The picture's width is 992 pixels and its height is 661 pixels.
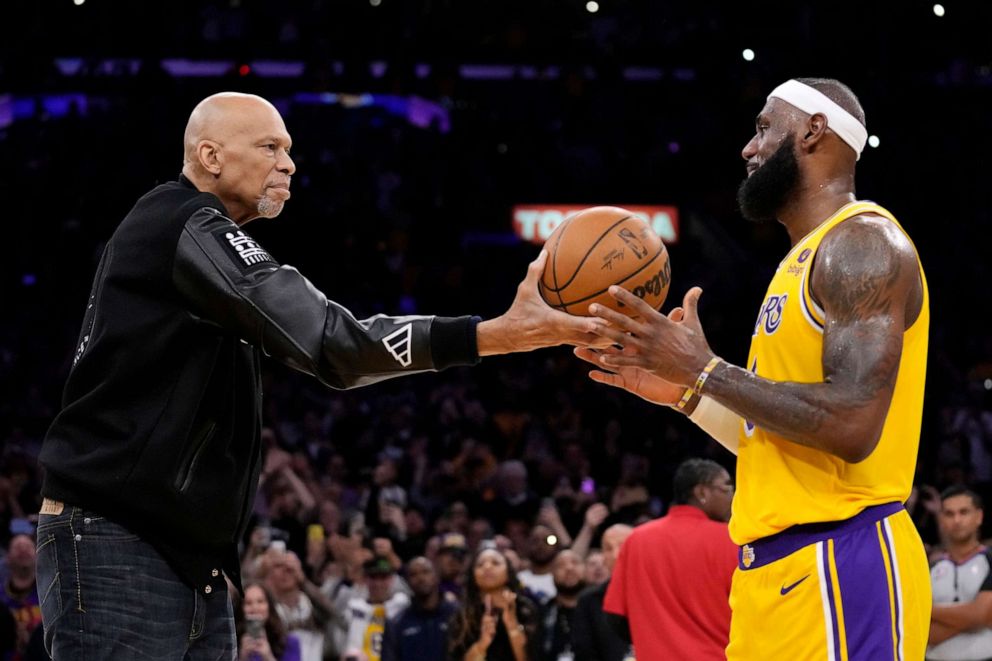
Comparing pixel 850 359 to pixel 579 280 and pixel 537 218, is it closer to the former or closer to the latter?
pixel 579 280

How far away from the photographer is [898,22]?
62.7 feet

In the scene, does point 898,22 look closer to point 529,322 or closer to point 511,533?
point 511,533

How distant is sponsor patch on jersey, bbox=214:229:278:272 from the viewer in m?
3.22

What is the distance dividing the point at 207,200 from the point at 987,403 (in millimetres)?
13553

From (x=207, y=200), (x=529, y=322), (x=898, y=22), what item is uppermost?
(x=898, y=22)

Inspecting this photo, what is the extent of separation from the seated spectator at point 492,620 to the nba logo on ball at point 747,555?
4.71 metres

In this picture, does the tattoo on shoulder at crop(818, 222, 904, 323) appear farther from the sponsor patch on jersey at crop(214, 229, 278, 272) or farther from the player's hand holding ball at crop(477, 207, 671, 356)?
the sponsor patch on jersey at crop(214, 229, 278, 272)

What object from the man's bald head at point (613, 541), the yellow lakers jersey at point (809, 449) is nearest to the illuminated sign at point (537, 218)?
the man's bald head at point (613, 541)

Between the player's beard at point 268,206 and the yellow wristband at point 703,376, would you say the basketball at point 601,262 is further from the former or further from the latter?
the player's beard at point 268,206

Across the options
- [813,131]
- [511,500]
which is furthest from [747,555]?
[511,500]

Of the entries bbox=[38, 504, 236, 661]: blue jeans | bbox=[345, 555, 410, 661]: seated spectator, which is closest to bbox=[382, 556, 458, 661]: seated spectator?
bbox=[345, 555, 410, 661]: seated spectator

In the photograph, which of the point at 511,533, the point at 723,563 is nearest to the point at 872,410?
the point at 723,563

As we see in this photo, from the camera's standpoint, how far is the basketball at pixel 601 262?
12.0ft

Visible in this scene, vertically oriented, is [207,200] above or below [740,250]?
below
